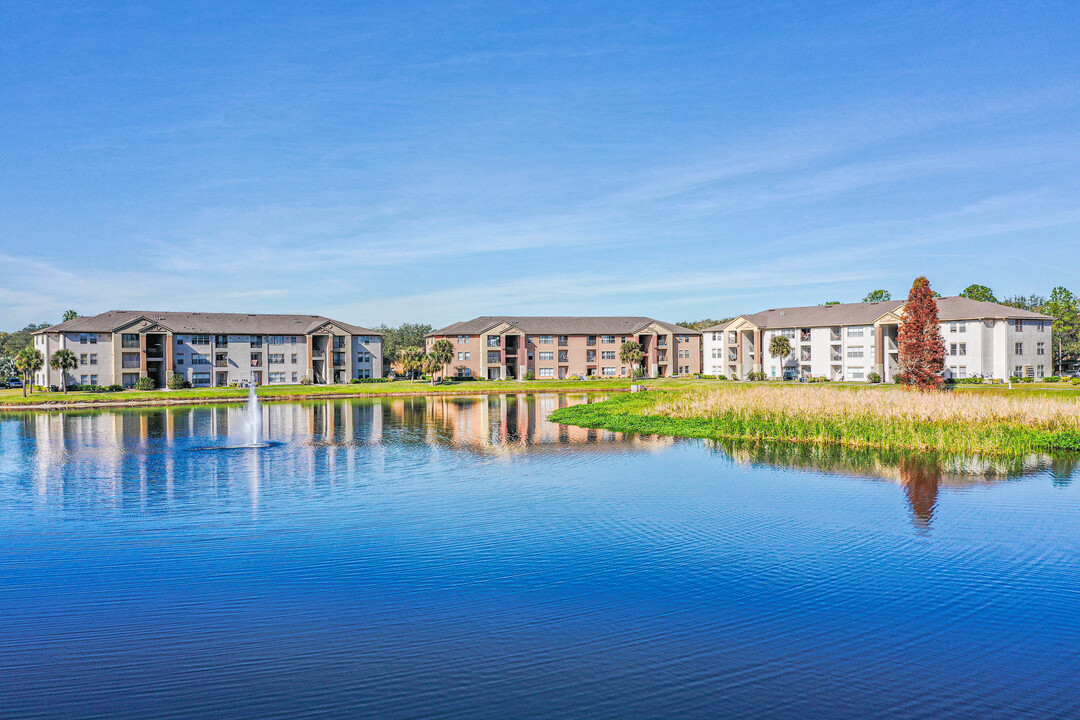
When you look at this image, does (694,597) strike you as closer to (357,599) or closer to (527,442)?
(357,599)

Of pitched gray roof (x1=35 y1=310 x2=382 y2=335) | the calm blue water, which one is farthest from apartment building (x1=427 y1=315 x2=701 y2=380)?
the calm blue water

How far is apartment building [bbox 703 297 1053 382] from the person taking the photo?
3152 inches

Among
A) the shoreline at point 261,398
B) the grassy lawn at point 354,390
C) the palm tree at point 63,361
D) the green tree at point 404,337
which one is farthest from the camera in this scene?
the green tree at point 404,337

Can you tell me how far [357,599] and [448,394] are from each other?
7228 centimetres

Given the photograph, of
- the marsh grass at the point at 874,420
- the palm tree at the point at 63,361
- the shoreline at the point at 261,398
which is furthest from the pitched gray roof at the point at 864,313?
the palm tree at the point at 63,361

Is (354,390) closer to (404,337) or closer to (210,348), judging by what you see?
(210,348)

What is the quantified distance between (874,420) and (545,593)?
27.3 metres

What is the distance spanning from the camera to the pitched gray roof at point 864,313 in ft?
266

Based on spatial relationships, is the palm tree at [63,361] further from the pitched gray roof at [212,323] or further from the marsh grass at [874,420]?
the marsh grass at [874,420]

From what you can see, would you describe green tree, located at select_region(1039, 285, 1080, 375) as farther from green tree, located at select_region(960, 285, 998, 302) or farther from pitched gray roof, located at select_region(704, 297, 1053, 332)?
pitched gray roof, located at select_region(704, 297, 1053, 332)

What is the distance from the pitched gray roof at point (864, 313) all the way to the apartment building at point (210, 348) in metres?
52.0

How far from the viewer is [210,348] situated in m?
96.0

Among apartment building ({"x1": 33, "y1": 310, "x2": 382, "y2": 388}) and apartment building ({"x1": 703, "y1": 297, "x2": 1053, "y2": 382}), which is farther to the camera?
apartment building ({"x1": 33, "y1": 310, "x2": 382, "y2": 388})

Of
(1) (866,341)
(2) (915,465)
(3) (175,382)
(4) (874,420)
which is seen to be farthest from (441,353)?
(2) (915,465)
